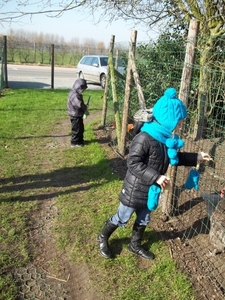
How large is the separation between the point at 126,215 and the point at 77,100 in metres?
3.56

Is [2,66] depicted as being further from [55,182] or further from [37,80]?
[55,182]

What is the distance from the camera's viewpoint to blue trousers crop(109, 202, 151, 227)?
2928 mm

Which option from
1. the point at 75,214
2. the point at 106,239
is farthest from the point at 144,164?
the point at 75,214

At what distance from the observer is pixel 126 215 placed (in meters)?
2.95

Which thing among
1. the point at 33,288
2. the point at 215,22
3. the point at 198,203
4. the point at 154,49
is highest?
the point at 215,22

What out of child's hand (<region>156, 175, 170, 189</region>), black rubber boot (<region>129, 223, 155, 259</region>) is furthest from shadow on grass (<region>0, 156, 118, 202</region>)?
child's hand (<region>156, 175, 170, 189</region>)

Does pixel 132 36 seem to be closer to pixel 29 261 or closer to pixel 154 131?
pixel 154 131

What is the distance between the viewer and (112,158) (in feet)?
18.9

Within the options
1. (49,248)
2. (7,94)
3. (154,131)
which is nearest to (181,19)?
(154,131)

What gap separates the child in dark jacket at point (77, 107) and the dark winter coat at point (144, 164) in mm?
3518

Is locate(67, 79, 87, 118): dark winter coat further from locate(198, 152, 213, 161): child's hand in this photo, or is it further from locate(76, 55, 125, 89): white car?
locate(76, 55, 125, 89): white car

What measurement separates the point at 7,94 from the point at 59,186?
7.85 meters

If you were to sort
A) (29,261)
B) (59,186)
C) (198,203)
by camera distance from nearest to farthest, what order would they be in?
(29,261), (198,203), (59,186)

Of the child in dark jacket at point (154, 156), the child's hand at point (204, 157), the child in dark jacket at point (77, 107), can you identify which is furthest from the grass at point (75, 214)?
the child's hand at point (204, 157)
